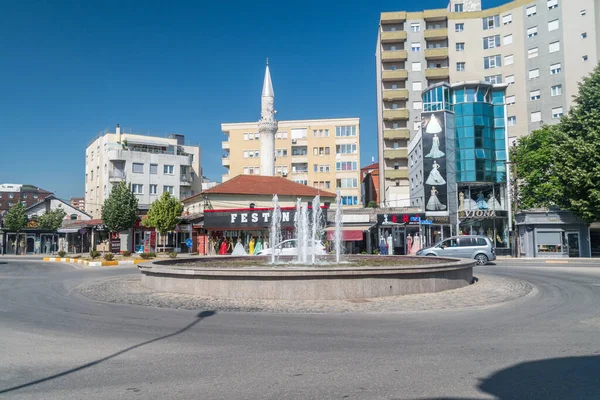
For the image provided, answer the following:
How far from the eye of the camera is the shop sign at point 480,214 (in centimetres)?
4419

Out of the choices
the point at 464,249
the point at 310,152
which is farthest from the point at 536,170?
the point at 310,152

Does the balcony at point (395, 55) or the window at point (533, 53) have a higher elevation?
the balcony at point (395, 55)

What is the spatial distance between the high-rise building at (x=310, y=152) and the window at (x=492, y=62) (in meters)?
19.3

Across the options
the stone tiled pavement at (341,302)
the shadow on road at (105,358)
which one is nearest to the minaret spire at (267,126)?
the stone tiled pavement at (341,302)

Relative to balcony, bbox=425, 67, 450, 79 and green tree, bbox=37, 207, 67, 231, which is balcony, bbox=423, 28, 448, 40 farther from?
green tree, bbox=37, 207, 67, 231

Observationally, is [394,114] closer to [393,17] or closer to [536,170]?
[393,17]

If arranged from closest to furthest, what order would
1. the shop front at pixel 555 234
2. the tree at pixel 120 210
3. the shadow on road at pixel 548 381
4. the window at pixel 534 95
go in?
the shadow on road at pixel 548 381, the shop front at pixel 555 234, the tree at pixel 120 210, the window at pixel 534 95

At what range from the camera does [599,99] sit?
32781 mm

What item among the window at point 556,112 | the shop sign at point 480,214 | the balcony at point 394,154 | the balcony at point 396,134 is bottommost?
the shop sign at point 480,214

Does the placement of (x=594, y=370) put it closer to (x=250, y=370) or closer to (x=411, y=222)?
(x=250, y=370)

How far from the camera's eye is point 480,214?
44344 millimetres

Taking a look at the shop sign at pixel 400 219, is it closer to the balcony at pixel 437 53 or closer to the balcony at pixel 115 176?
the balcony at pixel 437 53

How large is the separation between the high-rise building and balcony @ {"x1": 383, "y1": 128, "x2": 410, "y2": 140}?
8049mm

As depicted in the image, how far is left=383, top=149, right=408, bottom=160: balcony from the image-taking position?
62.4 m
